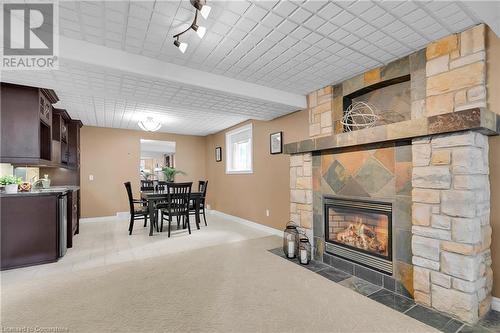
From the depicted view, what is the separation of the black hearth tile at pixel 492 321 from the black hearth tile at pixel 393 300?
1.44 feet

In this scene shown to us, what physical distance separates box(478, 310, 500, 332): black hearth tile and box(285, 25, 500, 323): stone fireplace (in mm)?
58

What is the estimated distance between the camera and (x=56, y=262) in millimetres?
3000

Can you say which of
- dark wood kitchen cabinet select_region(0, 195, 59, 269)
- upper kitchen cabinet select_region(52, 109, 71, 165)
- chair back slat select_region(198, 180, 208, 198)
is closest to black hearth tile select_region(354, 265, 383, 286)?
chair back slat select_region(198, 180, 208, 198)

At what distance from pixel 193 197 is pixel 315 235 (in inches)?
108

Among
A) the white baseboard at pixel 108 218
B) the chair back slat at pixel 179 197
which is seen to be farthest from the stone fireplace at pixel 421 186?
the white baseboard at pixel 108 218

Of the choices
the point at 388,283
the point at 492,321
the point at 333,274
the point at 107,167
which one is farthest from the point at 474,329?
the point at 107,167

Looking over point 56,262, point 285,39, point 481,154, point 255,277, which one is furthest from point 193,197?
point 481,154

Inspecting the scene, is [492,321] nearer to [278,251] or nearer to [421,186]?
[421,186]

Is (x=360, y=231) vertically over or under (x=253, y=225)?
over

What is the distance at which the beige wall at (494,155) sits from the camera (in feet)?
6.23

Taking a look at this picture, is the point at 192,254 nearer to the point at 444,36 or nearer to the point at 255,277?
the point at 255,277

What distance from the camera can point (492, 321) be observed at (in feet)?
5.82

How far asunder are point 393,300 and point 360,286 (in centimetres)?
32
